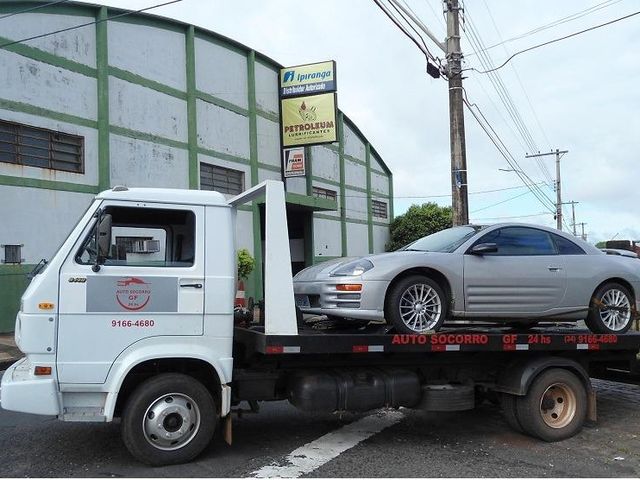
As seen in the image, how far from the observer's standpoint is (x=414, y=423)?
22.0 feet

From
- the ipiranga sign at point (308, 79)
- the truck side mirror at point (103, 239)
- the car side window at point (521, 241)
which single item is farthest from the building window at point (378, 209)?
the truck side mirror at point (103, 239)

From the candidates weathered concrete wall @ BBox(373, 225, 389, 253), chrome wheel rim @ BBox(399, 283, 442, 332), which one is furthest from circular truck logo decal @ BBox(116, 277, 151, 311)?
weathered concrete wall @ BBox(373, 225, 389, 253)

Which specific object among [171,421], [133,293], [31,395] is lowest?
[171,421]

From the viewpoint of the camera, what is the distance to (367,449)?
5.65 meters

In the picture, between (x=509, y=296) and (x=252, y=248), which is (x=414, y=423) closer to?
(x=509, y=296)

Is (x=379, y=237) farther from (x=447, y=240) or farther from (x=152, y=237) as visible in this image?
(x=152, y=237)

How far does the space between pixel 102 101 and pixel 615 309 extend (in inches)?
532

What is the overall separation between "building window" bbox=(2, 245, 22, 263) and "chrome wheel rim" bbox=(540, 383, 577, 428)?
12236mm

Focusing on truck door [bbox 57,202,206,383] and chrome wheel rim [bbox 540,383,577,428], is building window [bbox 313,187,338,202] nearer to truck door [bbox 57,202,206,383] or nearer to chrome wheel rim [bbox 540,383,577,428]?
chrome wheel rim [bbox 540,383,577,428]

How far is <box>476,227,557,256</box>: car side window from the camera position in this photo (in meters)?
6.58

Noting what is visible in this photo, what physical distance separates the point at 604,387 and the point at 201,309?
6430mm

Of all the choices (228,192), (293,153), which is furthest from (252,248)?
(293,153)

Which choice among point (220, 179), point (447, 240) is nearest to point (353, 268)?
point (447, 240)

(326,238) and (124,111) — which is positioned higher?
(124,111)
